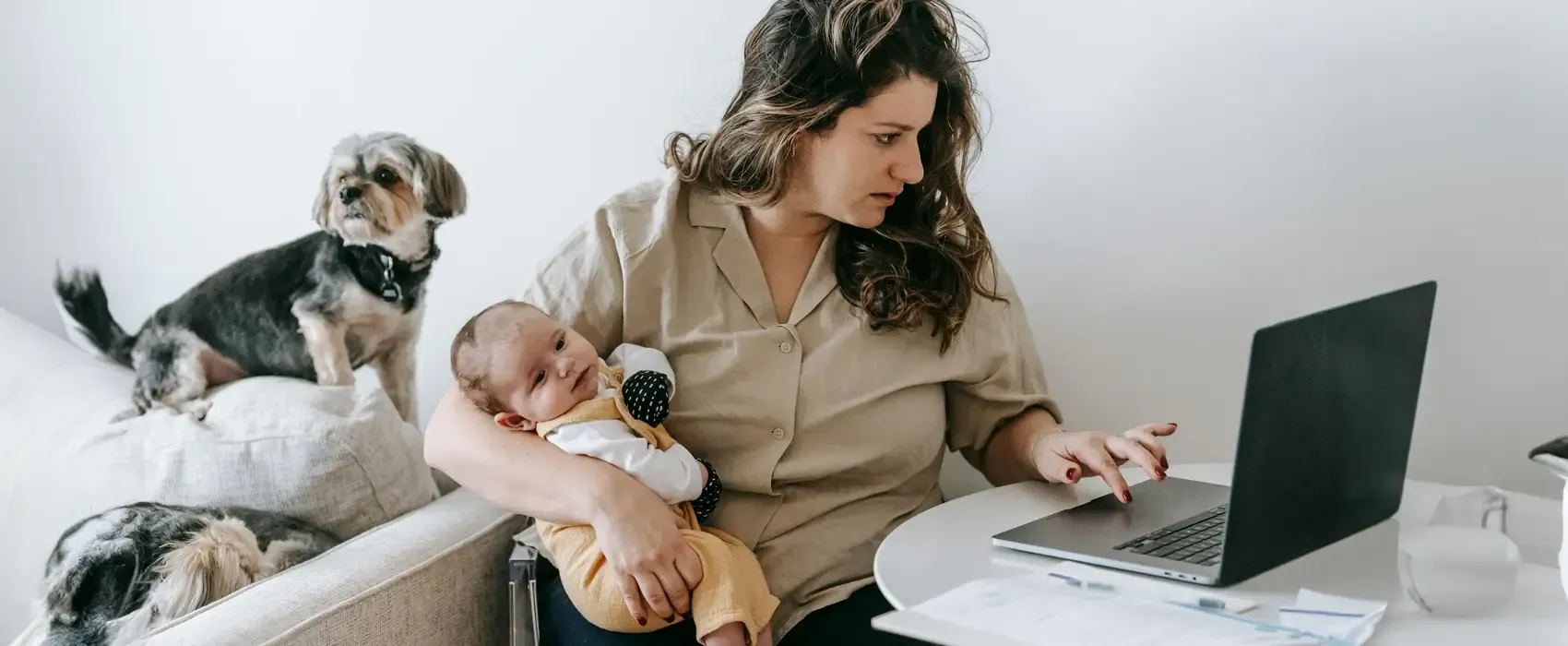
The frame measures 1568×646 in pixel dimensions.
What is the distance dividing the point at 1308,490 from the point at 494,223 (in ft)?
4.29

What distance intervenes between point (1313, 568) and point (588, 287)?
85 cm

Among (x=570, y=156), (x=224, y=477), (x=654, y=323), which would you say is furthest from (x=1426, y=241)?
(x=224, y=477)

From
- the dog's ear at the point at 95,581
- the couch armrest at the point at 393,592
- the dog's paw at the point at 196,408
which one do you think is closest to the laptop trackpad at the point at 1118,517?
the couch armrest at the point at 393,592

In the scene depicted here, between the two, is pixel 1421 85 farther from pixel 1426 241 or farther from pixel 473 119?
pixel 473 119

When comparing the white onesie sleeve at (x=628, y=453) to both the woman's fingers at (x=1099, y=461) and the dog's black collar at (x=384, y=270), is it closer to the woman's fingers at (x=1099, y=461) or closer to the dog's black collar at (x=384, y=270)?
the woman's fingers at (x=1099, y=461)

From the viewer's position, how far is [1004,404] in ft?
5.33

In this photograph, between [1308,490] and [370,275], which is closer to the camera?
[1308,490]

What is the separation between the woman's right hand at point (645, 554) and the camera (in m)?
1.33

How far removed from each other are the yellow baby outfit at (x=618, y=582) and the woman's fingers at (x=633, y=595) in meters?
0.02

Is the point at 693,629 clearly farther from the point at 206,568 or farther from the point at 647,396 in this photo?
the point at 206,568

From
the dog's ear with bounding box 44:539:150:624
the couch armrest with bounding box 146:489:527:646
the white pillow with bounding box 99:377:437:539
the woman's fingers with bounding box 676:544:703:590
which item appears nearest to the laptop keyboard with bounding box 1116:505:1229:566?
the woman's fingers with bounding box 676:544:703:590

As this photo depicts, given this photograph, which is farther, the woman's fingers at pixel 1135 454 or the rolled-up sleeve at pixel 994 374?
the rolled-up sleeve at pixel 994 374

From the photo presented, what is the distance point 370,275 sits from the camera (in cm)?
188

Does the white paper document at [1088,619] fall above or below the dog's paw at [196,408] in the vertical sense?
above
